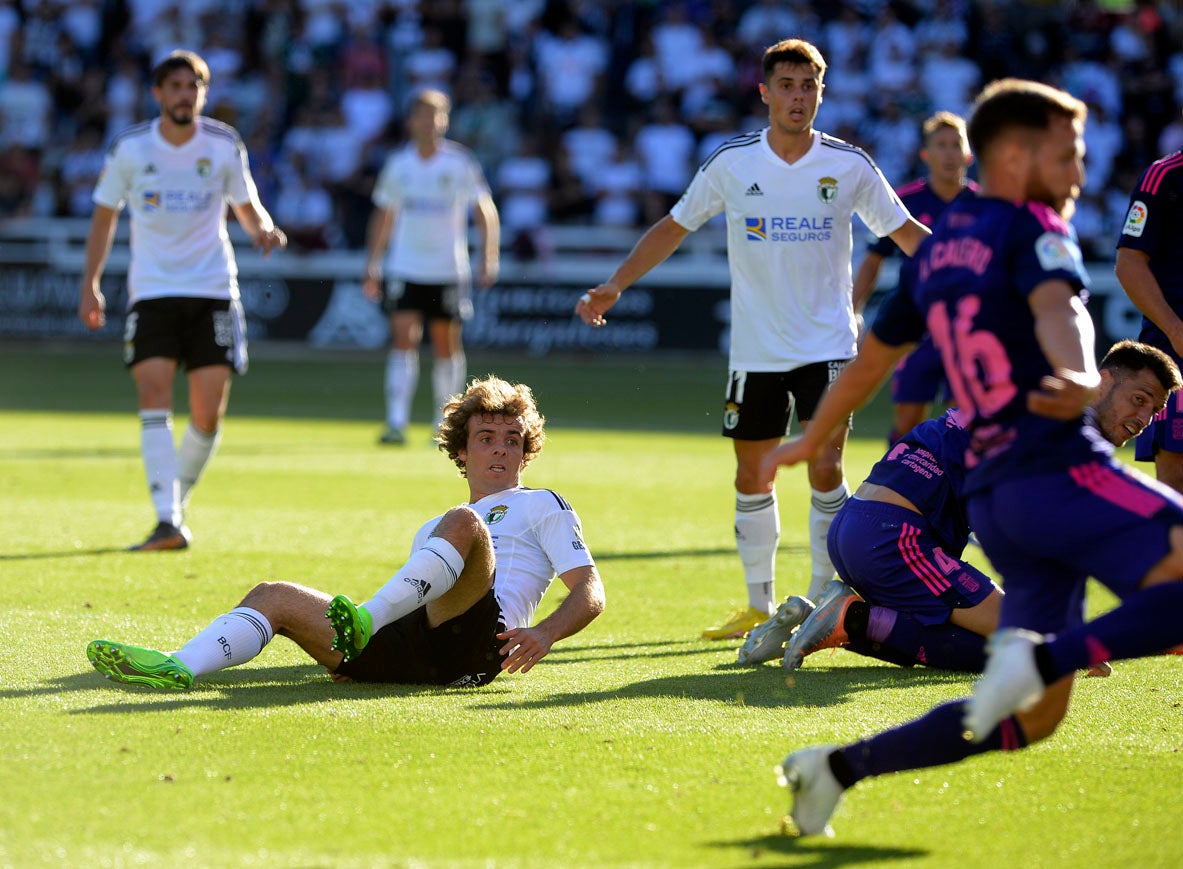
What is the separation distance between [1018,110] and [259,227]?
6239mm

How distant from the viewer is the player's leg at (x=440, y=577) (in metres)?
5.41

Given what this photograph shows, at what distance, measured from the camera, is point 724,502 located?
11.3 m

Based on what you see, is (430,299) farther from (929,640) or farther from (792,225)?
(929,640)

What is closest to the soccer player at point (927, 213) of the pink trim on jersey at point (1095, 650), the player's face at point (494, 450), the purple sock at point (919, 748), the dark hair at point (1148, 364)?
the dark hair at point (1148, 364)

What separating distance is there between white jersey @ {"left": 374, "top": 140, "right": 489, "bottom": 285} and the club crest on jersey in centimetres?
920

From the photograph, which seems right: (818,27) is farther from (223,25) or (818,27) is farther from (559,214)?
(223,25)

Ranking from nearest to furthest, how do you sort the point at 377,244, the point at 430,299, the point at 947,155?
the point at 947,155, the point at 377,244, the point at 430,299

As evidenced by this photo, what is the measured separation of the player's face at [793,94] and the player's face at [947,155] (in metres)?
2.97

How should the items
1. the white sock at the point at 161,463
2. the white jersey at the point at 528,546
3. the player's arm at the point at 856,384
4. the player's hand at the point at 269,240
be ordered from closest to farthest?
the player's arm at the point at 856,384
the white jersey at the point at 528,546
the white sock at the point at 161,463
the player's hand at the point at 269,240

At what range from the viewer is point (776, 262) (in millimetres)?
7344

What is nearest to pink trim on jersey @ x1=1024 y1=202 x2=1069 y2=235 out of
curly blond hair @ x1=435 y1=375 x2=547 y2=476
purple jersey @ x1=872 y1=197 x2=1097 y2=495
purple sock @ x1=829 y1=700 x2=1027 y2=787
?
purple jersey @ x1=872 y1=197 x2=1097 y2=495

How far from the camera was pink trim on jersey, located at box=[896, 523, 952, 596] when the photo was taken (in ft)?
20.1

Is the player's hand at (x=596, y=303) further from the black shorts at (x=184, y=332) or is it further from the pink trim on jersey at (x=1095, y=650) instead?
the pink trim on jersey at (x=1095, y=650)

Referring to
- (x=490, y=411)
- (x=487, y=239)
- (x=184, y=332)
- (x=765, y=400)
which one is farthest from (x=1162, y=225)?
(x=487, y=239)
